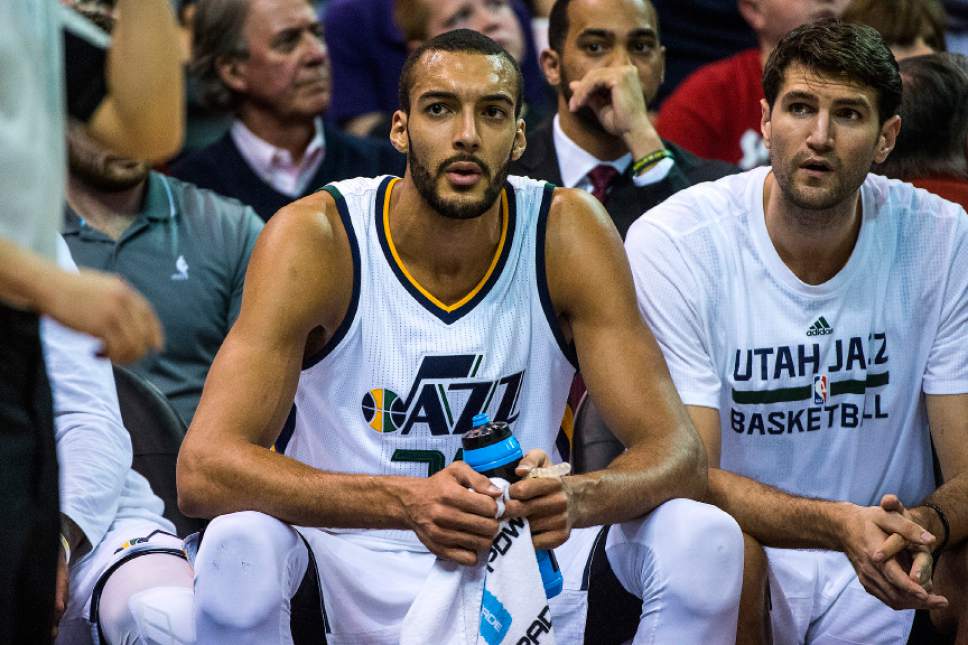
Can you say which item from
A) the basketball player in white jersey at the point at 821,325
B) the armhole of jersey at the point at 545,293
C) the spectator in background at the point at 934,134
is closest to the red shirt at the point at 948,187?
the spectator in background at the point at 934,134

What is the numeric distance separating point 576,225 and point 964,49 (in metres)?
3.94

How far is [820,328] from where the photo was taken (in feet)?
12.4

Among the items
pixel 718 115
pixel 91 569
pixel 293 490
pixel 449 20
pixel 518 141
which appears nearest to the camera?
pixel 293 490

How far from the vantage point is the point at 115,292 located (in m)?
2.00

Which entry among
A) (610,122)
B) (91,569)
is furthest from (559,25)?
(91,569)

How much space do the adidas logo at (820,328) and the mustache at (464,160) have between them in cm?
98

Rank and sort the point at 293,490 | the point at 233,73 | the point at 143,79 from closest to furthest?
the point at 143,79 < the point at 293,490 < the point at 233,73

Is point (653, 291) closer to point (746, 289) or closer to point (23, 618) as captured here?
point (746, 289)

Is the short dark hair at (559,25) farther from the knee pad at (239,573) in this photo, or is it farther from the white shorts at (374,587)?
the knee pad at (239,573)

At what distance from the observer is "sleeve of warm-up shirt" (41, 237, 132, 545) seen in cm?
353

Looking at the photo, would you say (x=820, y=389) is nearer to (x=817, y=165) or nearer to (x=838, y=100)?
(x=817, y=165)

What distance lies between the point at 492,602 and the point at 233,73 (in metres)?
3.55

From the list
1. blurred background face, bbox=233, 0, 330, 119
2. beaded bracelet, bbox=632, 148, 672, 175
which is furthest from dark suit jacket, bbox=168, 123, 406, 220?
beaded bracelet, bbox=632, 148, 672, 175

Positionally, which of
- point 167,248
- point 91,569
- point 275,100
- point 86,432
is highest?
point 275,100
